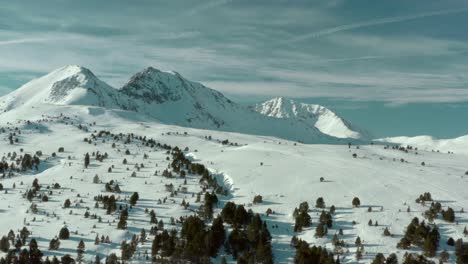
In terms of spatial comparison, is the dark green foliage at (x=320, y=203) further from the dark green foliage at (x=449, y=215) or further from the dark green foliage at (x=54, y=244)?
the dark green foliage at (x=54, y=244)

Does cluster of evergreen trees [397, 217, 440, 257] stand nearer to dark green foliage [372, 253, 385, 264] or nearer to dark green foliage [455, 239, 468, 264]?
dark green foliage [455, 239, 468, 264]

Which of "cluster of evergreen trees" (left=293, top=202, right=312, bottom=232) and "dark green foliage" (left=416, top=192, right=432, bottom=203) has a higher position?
"dark green foliage" (left=416, top=192, right=432, bottom=203)

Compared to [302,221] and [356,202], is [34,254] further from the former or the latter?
[356,202]

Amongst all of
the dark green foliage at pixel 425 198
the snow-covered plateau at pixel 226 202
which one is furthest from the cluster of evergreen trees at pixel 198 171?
the dark green foliage at pixel 425 198

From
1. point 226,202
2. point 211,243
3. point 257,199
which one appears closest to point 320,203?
point 257,199

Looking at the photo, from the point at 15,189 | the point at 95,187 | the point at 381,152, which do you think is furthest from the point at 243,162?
the point at 381,152

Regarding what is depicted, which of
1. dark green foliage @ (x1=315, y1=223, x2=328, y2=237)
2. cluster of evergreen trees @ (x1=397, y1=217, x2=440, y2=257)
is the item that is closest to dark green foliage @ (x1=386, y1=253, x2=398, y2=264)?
cluster of evergreen trees @ (x1=397, y1=217, x2=440, y2=257)

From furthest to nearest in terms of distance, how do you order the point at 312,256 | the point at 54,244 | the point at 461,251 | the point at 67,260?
1. the point at 54,244
2. the point at 461,251
3. the point at 312,256
4. the point at 67,260

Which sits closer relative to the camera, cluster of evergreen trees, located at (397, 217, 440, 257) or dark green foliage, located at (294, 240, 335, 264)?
dark green foliage, located at (294, 240, 335, 264)
